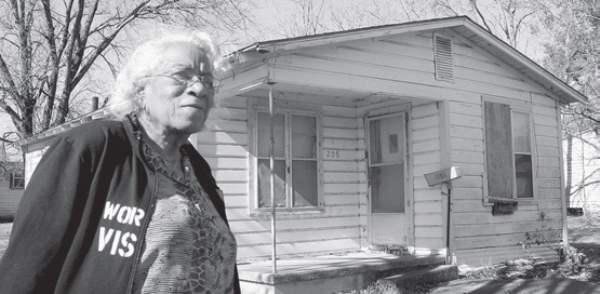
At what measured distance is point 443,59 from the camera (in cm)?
934

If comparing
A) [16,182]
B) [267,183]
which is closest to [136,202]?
[267,183]

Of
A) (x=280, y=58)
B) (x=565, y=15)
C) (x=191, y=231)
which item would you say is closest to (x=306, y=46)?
(x=280, y=58)

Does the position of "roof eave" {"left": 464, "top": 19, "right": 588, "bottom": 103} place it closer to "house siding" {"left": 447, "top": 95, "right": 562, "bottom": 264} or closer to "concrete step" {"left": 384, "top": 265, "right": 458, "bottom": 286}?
"house siding" {"left": 447, "top": 95, "right": 562, "bottom": 264}

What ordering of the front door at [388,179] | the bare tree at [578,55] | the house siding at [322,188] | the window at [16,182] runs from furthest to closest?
the window at [16,182] → the bare tree at [578,55] → the front door at [388,179] → the house siding at [322,188]

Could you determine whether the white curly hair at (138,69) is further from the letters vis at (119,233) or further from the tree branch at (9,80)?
the tree branch at (9,80)

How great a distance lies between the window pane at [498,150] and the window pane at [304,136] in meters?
2.84

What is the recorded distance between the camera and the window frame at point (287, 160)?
8.41 meters

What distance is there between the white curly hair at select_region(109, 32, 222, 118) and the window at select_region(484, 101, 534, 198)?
8276 mm

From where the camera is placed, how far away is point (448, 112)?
9.16m

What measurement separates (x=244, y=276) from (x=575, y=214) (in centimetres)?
2038

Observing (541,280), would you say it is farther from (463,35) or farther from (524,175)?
(463,35)

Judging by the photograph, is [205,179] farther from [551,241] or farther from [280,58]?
[551,241]

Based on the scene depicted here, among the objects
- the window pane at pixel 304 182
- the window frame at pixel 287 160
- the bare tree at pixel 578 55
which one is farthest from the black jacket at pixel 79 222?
the bare tree at pixel 578 55

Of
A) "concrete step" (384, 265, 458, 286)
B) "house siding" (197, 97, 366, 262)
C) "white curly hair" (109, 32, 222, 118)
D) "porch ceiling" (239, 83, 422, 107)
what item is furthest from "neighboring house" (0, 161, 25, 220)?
"white curly hair" (109, 32, 222, 118)
